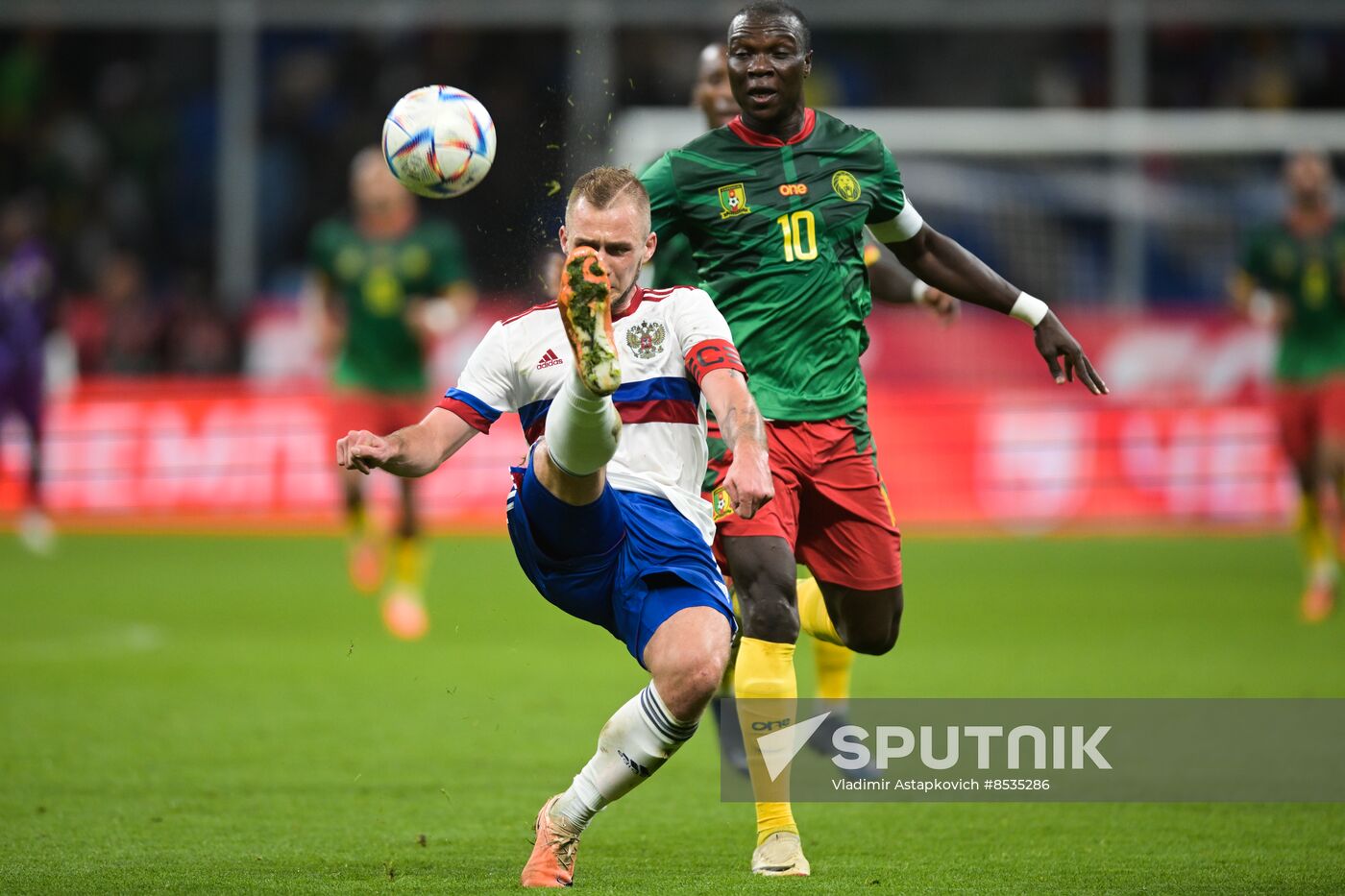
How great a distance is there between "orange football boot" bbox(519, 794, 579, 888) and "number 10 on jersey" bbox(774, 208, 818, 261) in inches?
73.6

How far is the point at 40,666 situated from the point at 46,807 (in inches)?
143

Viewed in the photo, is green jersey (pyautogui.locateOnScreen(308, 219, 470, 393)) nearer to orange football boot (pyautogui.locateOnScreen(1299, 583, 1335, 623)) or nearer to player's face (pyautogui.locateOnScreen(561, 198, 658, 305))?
orange football boot (pyautogui.locateOnScreen(1299, 583, 1335, 623))

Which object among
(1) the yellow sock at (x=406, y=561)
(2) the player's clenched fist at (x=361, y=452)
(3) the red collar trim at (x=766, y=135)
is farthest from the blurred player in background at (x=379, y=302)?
(2) the player's clenched fist at (x=361, y=452)

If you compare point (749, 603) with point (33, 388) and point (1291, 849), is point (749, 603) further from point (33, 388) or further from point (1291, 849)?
point (33, 388)

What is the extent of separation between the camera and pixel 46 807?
6.00 metres

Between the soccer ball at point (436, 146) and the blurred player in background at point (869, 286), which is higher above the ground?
the soccer ball at point (436, 146)

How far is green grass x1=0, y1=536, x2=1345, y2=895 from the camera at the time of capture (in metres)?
5.10

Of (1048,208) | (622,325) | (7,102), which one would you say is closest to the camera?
(622,325)

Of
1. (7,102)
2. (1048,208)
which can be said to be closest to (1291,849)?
(1048,208)

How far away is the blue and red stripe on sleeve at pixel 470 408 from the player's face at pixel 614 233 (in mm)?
462

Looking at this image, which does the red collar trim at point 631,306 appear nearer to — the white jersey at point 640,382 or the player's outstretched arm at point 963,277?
the white jersey at point 640,382

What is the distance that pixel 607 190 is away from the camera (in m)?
4.75

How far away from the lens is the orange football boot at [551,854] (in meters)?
4.82

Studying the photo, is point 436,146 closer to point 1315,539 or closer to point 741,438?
point 741,438
